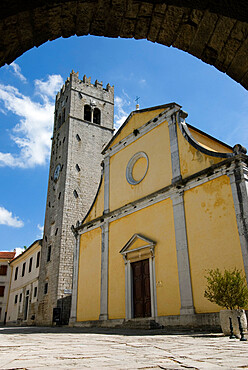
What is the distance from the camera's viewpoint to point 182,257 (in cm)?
1070

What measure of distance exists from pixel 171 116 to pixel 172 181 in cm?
298

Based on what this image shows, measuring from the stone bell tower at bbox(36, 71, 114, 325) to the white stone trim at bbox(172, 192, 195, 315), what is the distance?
10.5 metres

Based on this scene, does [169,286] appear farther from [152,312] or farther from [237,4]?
[237,4]

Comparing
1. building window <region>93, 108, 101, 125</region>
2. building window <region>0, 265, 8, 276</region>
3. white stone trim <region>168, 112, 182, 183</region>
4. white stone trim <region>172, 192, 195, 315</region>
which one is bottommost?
white stone trim <region>172, 192, 195, 315</region>

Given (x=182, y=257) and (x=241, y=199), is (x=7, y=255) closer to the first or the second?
(x=182, y=257)

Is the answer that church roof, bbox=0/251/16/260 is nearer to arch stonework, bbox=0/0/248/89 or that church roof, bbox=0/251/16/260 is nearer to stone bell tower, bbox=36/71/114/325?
stone bell tower, bbox=36/71/114/325

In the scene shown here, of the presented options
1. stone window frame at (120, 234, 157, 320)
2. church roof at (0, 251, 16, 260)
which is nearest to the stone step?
stone window frame at (120, 234, 157, 320)

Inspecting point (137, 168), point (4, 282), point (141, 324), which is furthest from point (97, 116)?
point (4, 282)

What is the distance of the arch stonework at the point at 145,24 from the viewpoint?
8.45 ft

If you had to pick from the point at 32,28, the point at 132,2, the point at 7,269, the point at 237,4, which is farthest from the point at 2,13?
the point at 7,269

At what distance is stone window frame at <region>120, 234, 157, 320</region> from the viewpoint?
11556 millimetres

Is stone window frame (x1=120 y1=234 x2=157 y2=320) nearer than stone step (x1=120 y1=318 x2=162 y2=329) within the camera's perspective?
No

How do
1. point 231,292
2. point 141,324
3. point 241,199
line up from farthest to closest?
point 141,324 → point 241,199 → point 231,292

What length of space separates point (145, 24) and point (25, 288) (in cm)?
2682
